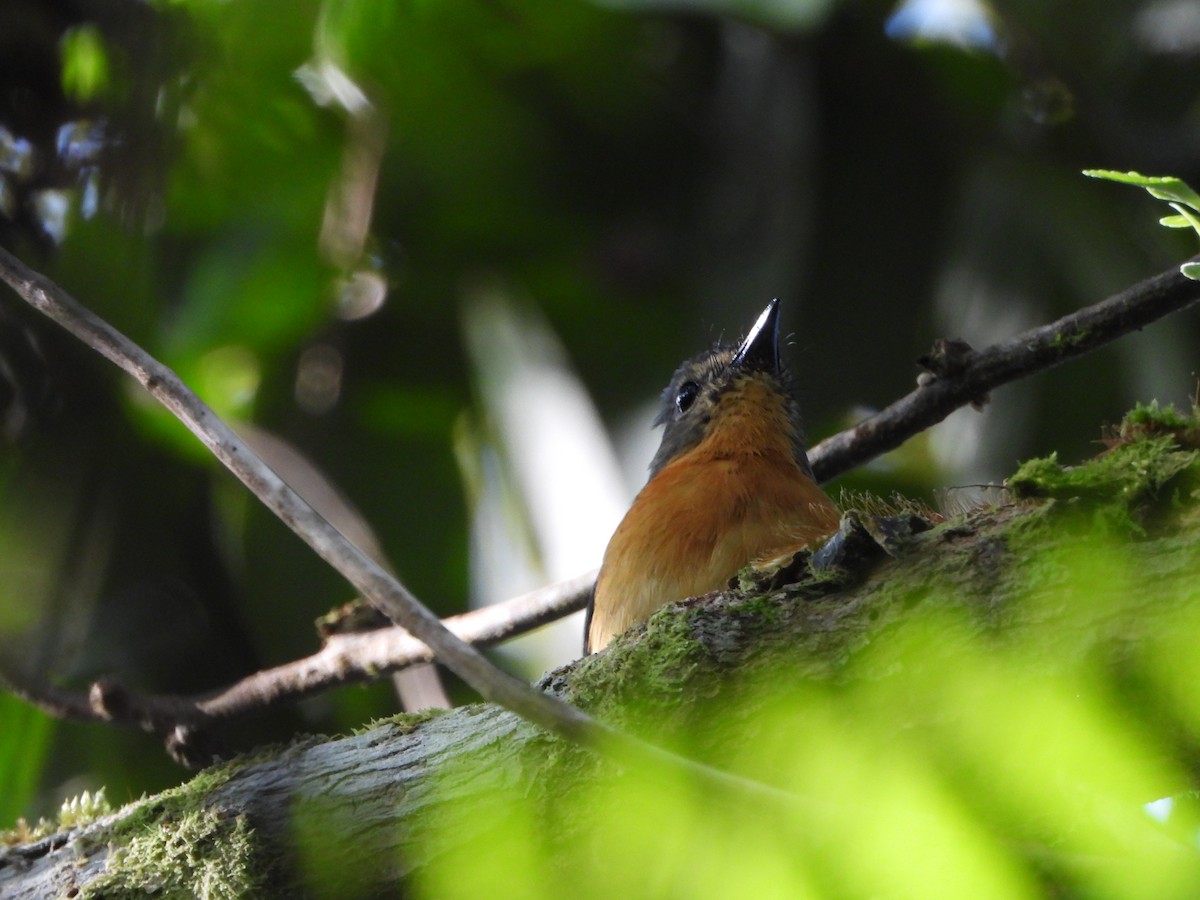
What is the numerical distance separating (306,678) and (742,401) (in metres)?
1.75

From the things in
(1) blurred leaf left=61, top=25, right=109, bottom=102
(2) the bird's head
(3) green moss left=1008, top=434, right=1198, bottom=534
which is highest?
(1) blurred leaf left=61, top=25, right=109, bottom=102

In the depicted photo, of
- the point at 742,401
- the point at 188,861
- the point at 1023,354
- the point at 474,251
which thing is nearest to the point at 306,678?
the point at 188,861

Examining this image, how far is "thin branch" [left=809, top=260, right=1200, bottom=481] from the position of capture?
94.5 inches

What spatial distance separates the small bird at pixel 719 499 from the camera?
10.7ft

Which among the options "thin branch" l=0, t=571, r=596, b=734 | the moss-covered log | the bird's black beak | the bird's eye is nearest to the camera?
the moss-covered log

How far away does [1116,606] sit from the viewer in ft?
5.12

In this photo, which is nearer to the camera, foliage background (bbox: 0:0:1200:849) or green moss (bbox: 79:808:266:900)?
green moss (bbox: 79:808:266:900)

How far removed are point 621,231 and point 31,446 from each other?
2.59 m

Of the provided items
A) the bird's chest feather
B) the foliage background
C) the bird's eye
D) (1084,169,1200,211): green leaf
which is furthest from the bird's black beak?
(1084,169,1200,211): green leaf

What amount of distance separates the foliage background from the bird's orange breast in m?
0.67

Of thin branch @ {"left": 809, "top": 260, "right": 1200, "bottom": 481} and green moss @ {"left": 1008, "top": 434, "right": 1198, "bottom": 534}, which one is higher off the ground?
thin branch @ {"left": 809, "top": 260, "right": 1200, "bottom": 481}

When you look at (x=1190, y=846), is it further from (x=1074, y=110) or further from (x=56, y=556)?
(x=56, y=556)

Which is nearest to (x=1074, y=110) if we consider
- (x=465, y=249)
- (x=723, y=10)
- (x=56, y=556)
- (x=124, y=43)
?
(x=723, y=10)

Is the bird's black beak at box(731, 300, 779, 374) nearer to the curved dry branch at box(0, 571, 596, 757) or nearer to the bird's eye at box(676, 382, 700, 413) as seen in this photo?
the bird's eye at box(676, 382, 700, 413)
